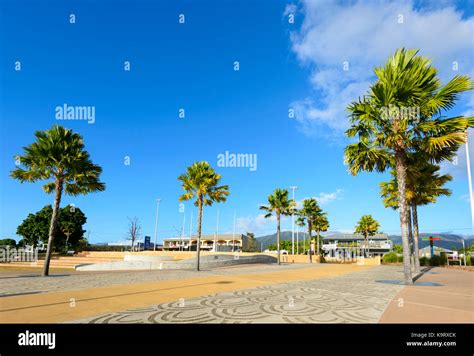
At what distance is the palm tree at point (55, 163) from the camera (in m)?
17.8

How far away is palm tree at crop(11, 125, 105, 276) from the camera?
58.5ft

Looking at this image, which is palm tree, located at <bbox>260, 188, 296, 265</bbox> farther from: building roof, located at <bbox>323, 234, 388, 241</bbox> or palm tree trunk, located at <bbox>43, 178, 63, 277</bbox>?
building roof, located at <bbox>323, 234, 388, 241</bbox>

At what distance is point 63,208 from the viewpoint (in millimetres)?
62156

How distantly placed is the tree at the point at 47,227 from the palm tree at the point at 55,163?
4679 cm

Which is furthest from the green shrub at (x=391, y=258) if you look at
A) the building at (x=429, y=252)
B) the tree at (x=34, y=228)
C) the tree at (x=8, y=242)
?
the tree at (x=8, y=242)

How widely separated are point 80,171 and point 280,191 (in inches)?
A: 1018

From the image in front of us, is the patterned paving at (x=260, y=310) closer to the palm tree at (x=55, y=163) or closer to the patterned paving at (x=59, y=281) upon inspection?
the patterned paving at (x=59, y=281)

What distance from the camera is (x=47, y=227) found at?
2291 inches

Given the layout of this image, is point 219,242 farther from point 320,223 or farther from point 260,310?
point 260,310

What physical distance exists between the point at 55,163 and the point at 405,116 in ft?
68.0

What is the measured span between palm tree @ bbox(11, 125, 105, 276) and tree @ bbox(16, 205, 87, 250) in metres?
46.8
